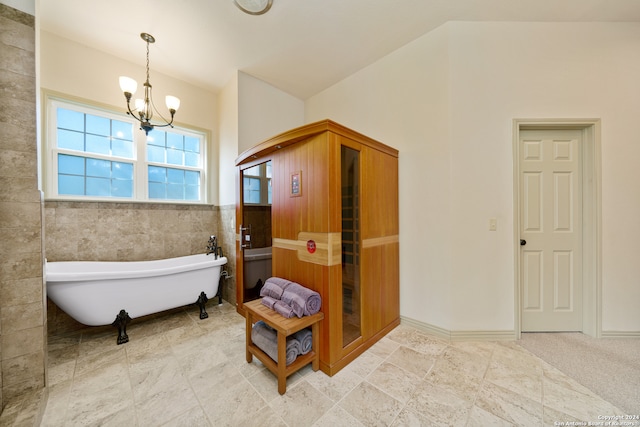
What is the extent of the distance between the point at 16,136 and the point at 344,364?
9.40 ft

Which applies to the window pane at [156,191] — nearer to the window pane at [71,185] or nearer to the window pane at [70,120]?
the window pane at [71,185]

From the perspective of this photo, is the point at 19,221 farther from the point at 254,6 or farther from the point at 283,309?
the point at 254,6

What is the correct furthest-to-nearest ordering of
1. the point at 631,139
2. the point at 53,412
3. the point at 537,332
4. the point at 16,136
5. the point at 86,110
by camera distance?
the point at 86,110
the point at 537,332
the point at 631,139
the point at 16,136
the point at 53,412

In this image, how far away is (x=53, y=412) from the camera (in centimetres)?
138

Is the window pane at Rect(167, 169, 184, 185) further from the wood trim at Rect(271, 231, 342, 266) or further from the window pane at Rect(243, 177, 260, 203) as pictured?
the wood trim at Rect(271, 231, 342, 266)

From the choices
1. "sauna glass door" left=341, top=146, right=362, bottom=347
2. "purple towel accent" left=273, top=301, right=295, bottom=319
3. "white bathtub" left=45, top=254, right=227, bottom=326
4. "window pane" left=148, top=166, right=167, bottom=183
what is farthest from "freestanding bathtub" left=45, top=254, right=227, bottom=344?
"sauna glass door" left=341, top=146, right=362, bottom=347

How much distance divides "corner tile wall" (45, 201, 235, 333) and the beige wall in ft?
8.91

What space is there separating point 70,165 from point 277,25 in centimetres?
280

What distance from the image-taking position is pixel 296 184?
1944 millimetres

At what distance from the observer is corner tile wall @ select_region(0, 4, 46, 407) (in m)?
1.43

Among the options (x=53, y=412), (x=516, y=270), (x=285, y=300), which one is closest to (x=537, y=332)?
(x=516, y=270)

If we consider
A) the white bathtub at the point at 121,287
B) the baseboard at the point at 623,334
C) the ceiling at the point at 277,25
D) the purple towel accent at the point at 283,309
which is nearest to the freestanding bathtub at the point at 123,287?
the white bathtub at the point at 121,287

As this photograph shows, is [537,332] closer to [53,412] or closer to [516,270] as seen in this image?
[516,270]

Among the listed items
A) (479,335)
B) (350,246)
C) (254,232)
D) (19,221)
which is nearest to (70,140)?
(19,221)
